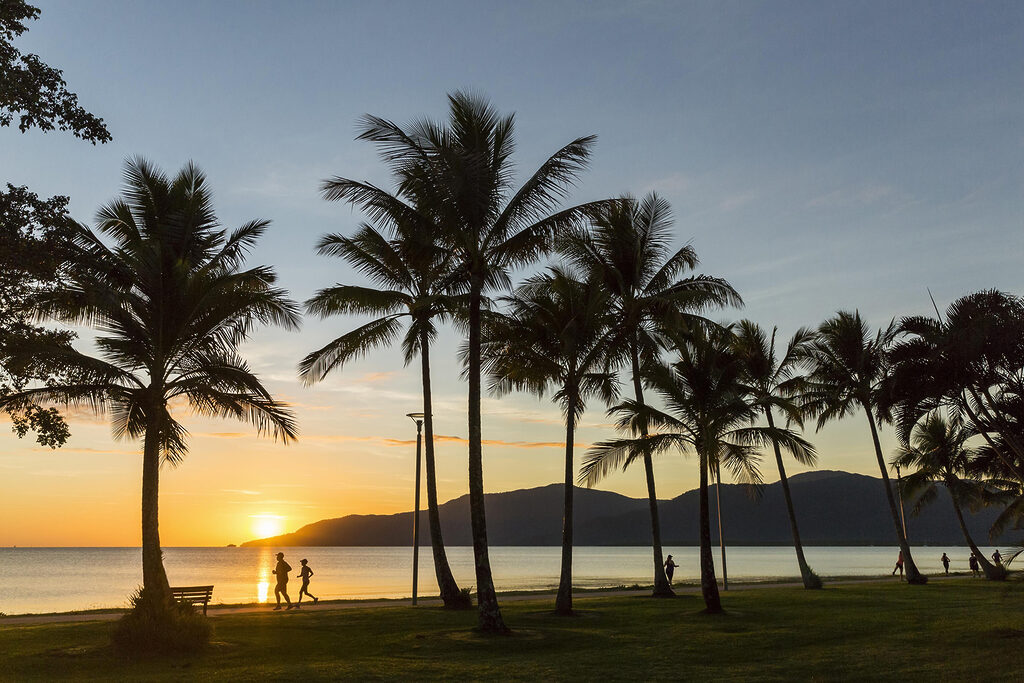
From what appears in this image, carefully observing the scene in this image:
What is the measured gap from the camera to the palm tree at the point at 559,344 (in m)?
21.7

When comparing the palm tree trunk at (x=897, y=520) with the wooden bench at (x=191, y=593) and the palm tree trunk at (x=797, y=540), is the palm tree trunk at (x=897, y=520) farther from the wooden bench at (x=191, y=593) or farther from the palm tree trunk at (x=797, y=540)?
the wooden bench at (x=191, y=593)

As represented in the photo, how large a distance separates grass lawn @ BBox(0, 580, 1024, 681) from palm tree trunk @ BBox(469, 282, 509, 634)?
0.51 m

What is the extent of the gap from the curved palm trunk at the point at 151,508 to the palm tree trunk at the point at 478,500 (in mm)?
6009

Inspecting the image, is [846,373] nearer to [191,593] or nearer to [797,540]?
[797,540]

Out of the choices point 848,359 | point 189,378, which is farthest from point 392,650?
point 848,359

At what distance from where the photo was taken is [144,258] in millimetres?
16516

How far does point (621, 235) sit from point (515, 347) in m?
6.12

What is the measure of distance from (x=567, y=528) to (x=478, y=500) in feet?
15.2

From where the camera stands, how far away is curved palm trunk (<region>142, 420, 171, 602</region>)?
1564 centimetres

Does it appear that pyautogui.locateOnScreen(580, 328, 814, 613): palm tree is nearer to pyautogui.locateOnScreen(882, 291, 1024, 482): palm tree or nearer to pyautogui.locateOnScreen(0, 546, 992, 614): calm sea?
pyautogui.locateOnScreen(882, 291, 1024, 482): palm tree

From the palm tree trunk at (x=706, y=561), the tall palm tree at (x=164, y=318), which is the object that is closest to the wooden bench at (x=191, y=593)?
the tall palm tree at (x=164, y=318)

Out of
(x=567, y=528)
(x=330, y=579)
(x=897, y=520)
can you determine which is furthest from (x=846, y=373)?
(x=330, y=579)

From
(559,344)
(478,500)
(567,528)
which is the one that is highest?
(559,344)

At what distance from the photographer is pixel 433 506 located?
2411 centimetres
